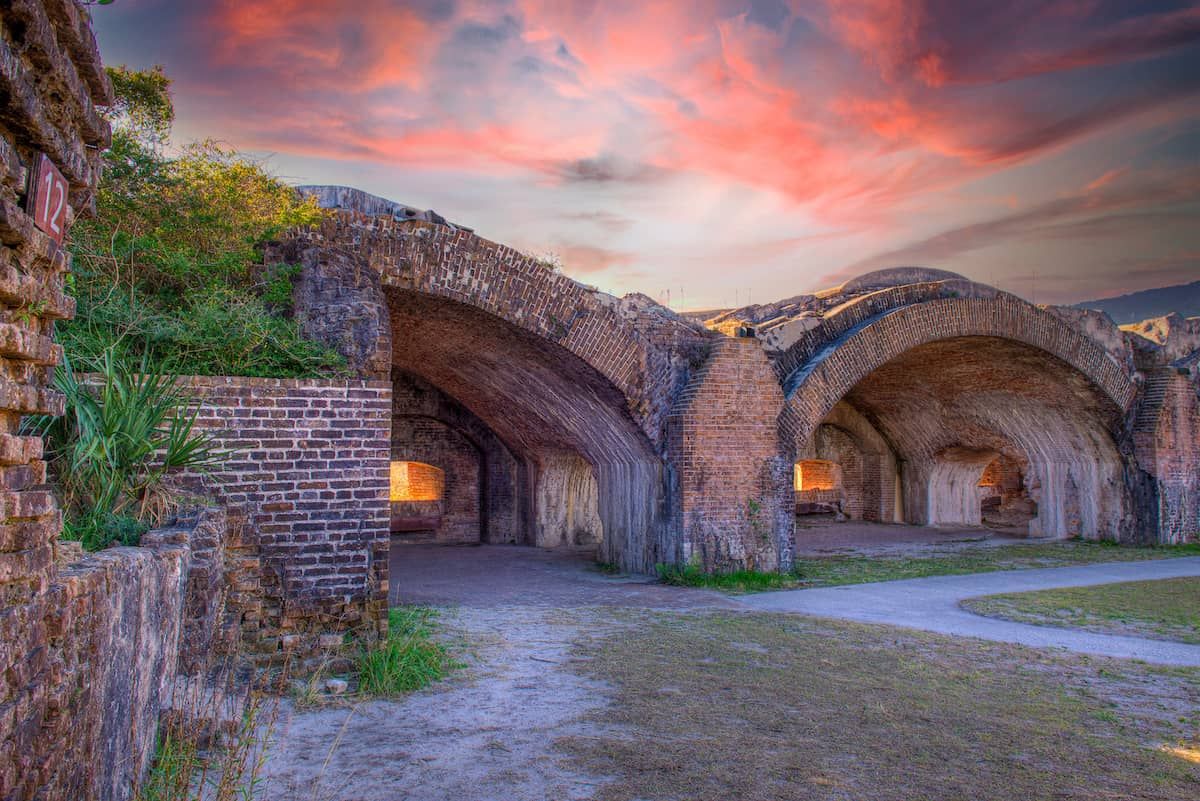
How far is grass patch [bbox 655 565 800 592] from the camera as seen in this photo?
964cm

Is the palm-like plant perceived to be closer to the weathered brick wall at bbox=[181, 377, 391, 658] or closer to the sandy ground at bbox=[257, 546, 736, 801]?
the weathered brick wall at bbox=[181, 377, 391, 658]

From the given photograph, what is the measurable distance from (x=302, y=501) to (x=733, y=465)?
222 inches

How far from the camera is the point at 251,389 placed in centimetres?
575

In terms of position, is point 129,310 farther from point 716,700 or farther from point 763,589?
point 763,589

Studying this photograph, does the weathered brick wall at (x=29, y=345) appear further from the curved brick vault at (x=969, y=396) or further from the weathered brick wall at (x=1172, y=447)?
the weathered brick wall at (x=1172, y=447)

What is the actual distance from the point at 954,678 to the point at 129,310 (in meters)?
6.21

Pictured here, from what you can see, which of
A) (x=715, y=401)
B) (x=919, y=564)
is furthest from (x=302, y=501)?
(x=919, y=564)

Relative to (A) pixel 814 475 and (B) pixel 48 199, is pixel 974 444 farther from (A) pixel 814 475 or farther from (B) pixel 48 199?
(B) pixel 48 199

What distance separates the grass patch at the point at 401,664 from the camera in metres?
5.20

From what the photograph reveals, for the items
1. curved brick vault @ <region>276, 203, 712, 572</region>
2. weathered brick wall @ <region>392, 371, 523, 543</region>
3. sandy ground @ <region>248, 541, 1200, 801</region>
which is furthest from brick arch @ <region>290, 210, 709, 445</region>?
weathered brick wall @ <region>392, 371, 523, 543</region>

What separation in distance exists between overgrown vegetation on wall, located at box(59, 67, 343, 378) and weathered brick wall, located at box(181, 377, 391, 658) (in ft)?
0.94

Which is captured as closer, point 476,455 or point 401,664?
point 401,664

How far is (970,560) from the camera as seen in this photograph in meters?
12.9

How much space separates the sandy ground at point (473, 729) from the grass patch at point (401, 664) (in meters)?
0.14
